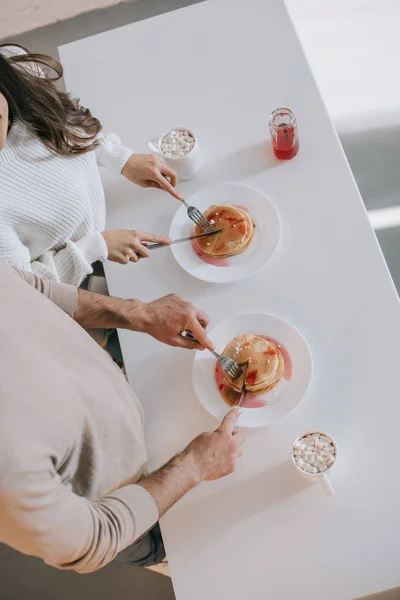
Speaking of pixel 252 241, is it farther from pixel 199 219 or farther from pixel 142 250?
pixel 142 250

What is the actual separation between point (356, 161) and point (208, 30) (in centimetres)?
100

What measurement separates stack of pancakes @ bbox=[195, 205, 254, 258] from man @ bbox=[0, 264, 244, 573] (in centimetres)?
17

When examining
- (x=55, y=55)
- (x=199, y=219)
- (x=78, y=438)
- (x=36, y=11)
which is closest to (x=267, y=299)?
(x=199, y=219)

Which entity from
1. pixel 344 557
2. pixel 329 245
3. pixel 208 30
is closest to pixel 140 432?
pixel 344 557

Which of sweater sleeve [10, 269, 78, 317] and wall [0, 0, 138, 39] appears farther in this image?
wall [0, 0, 138, 39]

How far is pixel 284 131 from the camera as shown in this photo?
140 centimetres

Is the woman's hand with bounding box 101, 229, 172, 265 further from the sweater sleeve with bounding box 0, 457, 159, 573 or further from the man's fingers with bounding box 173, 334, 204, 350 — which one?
the sweater sleeve with bounding box 0, 457, 159, 573

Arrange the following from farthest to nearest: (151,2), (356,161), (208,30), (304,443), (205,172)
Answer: (151,2) < (356,161) < (208,30) < (205,172) < (304,443)

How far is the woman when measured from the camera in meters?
1.32

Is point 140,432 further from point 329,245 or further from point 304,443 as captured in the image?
point 329,245

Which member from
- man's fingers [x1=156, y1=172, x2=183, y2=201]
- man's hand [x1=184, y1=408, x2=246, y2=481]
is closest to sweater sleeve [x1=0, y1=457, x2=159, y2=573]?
man's hand [x1=184, y1=408, x2=246, y2=481]

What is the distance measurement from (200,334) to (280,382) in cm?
18

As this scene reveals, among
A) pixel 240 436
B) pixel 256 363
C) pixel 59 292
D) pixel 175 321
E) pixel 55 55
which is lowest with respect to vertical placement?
pixel 240 436

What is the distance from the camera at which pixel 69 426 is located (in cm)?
101
